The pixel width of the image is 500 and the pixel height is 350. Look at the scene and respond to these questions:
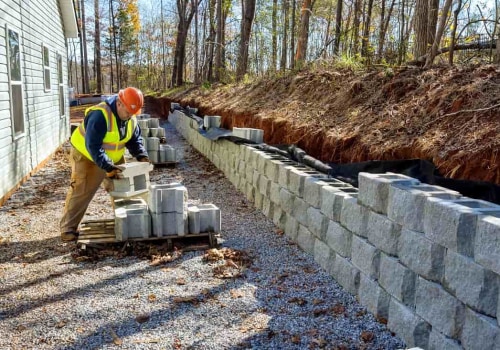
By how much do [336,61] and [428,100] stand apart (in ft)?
15.9

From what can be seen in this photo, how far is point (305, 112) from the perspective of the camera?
343 inches

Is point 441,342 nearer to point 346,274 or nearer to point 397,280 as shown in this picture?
point 397,280

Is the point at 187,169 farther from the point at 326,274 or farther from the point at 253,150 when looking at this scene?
the point at 326,274

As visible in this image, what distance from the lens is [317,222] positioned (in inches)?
189

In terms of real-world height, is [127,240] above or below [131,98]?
below

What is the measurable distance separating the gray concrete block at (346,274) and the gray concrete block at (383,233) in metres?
0.44

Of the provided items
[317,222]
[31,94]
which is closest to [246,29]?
[31,94]

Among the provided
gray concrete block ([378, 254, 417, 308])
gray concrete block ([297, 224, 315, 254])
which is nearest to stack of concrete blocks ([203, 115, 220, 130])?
gray concrete block ([297, 224, 315, 254])

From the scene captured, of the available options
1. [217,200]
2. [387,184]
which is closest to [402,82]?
[217,200]

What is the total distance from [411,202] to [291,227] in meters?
2.66

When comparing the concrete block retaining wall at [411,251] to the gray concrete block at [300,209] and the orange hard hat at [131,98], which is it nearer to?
the gray concrete block at [300,209]

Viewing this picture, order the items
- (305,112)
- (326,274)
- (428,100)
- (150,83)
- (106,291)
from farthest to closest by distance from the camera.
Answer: (150,83) < (305,112) < (428,100) < (326,274) < (106,291)

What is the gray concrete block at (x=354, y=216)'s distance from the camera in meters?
3.83

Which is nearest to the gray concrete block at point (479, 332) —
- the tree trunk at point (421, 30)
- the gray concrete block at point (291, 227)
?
the gray concrete block at point (291, 227)
